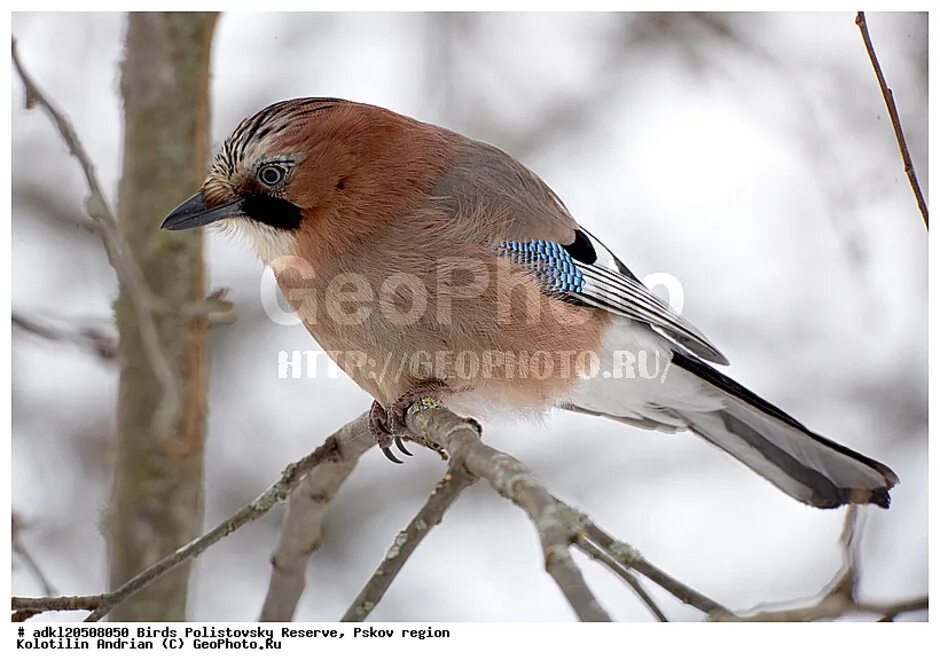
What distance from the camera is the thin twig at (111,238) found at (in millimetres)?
2785

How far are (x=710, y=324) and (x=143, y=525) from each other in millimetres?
2249

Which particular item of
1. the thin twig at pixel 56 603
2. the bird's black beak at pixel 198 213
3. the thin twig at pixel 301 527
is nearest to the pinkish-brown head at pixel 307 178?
the bird's black beak at pixel 198 213

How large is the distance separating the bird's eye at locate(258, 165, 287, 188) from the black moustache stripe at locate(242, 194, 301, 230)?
0.04m

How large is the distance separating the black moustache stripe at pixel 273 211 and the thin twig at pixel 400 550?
986 mm

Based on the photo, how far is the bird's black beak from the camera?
9.93 ft

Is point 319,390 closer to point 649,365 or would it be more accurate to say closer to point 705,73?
point 649,365

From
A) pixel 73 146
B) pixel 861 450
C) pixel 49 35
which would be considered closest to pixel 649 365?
pixel 861 450

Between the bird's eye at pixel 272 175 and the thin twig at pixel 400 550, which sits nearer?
the thin twig at pixel 400 550

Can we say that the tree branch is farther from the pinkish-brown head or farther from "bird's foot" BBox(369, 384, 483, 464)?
the pinkish-brown head

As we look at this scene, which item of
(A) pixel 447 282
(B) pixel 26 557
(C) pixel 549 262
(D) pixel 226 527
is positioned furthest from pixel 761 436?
(B) pixel 26 557

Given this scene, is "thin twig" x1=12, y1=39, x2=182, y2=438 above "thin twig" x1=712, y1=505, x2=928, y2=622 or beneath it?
above
